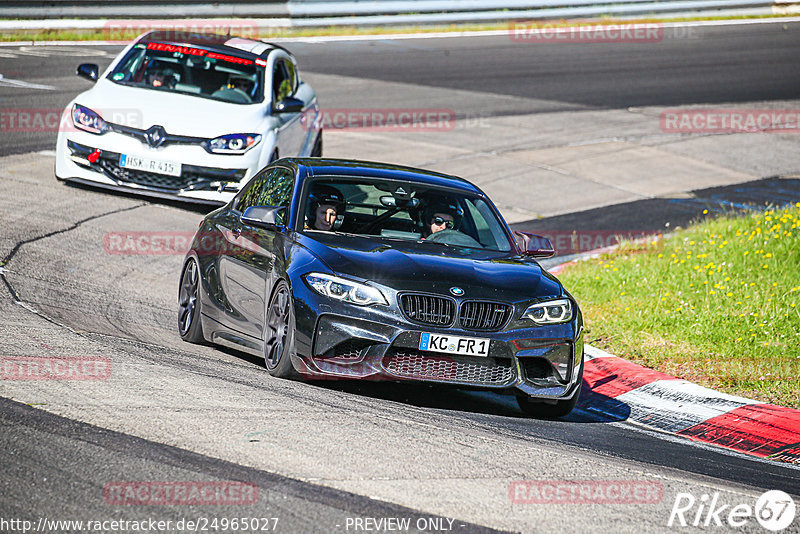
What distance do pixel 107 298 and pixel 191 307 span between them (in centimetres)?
109

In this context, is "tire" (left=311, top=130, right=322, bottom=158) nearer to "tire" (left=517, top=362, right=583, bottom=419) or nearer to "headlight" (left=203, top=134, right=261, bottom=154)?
"headlight" (left=203, top=134, right=261, bottom=154)

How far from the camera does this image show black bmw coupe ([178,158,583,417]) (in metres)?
7.09

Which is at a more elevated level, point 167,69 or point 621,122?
point 167,69

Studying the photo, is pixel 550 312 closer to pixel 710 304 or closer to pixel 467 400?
pixel 467 400

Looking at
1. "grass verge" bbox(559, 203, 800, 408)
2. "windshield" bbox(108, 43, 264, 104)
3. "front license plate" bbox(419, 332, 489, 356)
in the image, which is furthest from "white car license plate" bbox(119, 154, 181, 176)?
"front license plate" bbox(419, 332, 489, 356)

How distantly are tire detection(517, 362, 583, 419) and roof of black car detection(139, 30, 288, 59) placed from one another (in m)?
8.18

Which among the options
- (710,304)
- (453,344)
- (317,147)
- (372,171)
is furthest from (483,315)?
(317,147)

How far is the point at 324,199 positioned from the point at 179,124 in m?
5.14

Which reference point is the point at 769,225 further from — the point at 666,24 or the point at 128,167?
the point at 666,24

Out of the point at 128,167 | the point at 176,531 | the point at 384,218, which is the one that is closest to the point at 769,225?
the point at 384,218

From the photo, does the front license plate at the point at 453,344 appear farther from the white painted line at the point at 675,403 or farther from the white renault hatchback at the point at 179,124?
the white renault hatchback at the point at 179,124

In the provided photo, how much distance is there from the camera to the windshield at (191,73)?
14.2m

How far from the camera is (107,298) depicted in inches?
384

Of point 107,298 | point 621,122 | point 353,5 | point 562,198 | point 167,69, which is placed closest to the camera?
point 107,298
